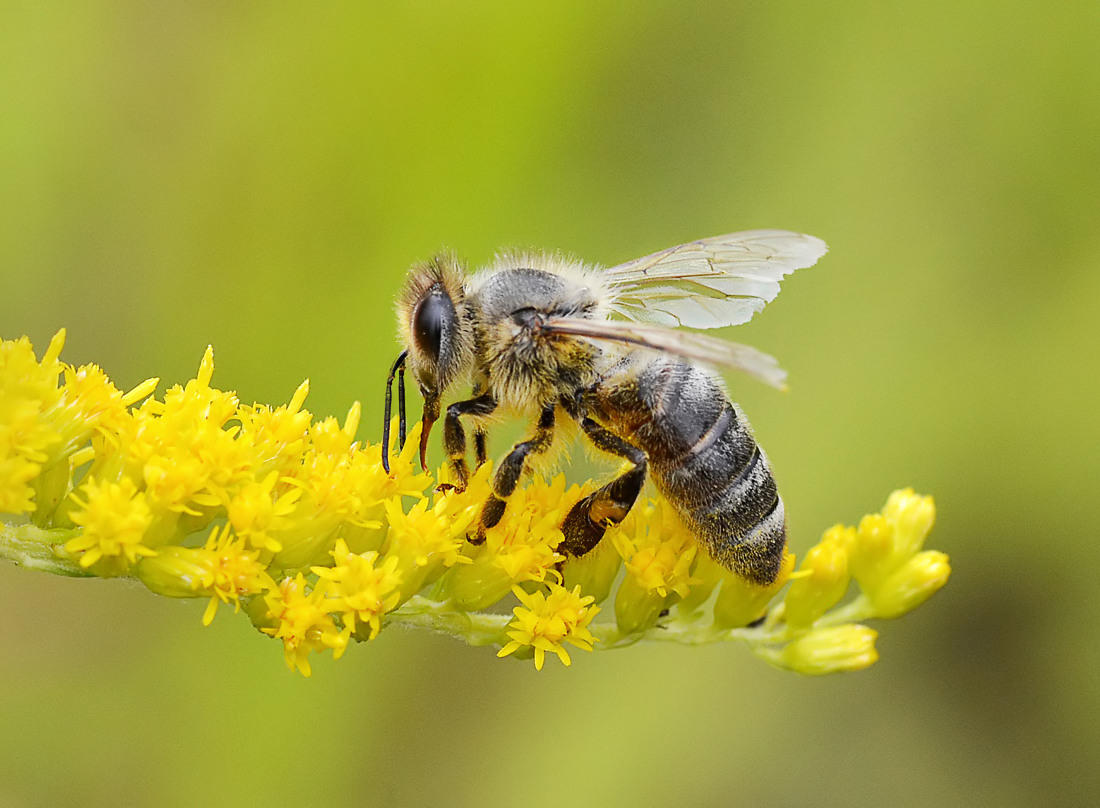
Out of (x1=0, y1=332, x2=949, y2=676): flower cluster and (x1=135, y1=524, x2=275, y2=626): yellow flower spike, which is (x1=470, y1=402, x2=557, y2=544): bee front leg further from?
(x1=135, y1=524, x2=275, y2=626): yellow flower spike

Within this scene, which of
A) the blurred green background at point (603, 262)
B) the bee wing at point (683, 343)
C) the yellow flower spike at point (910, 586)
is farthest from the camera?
the blurred green background at point (603, 262)

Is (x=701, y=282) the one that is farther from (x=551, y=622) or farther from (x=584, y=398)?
(x=551, y=622)

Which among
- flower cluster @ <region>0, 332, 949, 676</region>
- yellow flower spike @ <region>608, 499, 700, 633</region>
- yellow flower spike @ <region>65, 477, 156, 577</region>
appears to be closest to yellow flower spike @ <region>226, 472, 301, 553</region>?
flower cluster @ <region>0, 332, 949, 676</region>

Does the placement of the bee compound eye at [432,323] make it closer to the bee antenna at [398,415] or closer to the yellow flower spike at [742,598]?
the bee antenna at [398,415]

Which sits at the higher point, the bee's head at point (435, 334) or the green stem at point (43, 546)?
the bee's head at point (435, 334)

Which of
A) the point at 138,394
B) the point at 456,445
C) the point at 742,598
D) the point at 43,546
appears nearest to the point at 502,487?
the point at 456,445

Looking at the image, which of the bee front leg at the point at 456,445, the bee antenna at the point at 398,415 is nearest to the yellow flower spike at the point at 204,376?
the bee antenna at the point at 398,415
